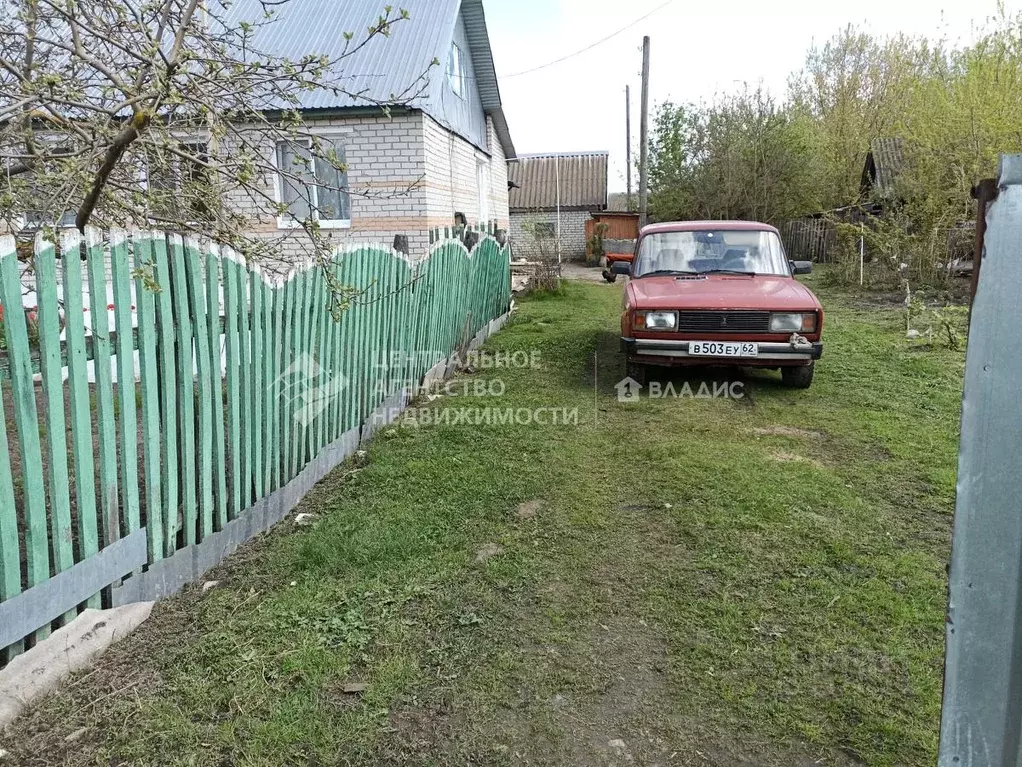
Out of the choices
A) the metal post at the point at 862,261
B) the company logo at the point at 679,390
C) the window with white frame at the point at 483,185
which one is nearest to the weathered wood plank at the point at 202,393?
the company logo at the point at 679,390

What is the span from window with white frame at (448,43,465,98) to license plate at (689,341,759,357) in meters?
9.64

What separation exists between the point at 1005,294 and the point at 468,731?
200 centimetres

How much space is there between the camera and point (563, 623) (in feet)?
9.73

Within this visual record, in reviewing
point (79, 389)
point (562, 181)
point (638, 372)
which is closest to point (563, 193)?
point (562, 181)

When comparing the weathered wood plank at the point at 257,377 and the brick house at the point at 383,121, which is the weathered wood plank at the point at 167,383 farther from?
the brick house at the point at 383,121

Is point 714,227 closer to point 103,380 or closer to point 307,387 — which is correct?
point 307,387

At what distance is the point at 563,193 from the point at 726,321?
26.7 m

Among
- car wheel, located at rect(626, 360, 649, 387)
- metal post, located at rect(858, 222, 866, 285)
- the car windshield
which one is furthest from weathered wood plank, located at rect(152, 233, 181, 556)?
metal post, located at rect(858, 222, 866, 285)

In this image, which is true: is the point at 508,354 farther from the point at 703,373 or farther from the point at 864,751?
the point at 864,751

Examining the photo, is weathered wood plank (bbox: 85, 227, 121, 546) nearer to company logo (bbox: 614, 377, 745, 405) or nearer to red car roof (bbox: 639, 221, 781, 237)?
company logo (bbox: 614, 377, 745, 405)

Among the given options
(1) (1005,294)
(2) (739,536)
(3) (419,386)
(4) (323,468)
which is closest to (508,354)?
(3) (419,386)

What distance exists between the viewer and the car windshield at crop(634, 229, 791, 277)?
7465 mm

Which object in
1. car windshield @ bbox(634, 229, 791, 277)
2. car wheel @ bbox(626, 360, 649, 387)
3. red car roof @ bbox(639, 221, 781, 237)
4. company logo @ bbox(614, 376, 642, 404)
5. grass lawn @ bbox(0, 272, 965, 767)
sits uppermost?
red car roof @ bbox(639, 221, 781, 237)

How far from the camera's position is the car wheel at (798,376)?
675 cm
